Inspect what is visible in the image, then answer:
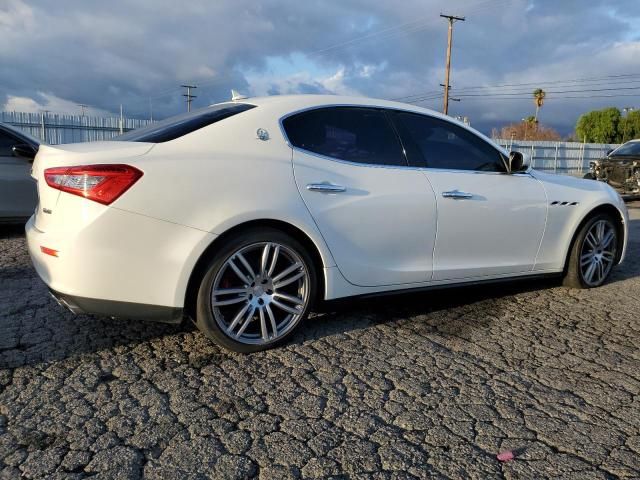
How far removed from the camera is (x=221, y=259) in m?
2.98

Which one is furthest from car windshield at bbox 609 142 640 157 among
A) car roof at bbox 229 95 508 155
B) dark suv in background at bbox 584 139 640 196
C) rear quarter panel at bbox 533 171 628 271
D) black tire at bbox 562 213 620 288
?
car roof at bbox 229 95 508 155

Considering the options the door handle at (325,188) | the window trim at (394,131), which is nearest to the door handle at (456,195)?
the window trim at (394,131)

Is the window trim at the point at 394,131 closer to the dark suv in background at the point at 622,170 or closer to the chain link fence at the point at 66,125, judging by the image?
the dark suv in background at the point at 622,170

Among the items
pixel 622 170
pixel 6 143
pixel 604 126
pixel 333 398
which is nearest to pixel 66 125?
pixel 6 143

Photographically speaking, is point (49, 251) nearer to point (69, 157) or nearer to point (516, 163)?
point (69, 157)

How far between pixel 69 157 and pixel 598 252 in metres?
4.35

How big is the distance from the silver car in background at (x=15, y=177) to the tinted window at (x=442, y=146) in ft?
15.0

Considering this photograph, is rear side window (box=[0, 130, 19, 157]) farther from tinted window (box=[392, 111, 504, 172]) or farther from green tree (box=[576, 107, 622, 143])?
green tree (box=[576, 107, 622, 143])

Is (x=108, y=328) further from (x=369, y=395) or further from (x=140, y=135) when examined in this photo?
(x=369, y=395)

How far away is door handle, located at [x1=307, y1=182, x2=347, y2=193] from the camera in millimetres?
3221

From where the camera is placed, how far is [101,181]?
275cm

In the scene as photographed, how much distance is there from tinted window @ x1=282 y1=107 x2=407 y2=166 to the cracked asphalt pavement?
1.00m

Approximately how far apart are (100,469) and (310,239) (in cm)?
167

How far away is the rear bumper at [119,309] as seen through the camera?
2.84 m
